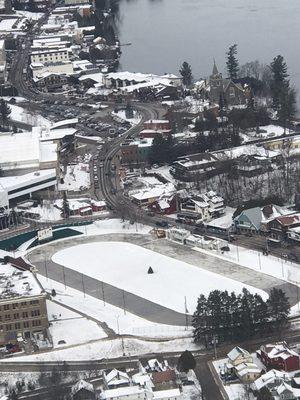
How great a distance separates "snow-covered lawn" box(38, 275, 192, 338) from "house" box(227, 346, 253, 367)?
98 cm

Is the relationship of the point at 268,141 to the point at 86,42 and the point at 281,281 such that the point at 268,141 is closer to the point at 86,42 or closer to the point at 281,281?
the point at 281,281

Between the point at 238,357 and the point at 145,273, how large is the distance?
330cm

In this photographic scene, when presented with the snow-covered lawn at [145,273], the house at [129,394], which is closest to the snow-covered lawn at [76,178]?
the snow-covered lawn at [145,273]

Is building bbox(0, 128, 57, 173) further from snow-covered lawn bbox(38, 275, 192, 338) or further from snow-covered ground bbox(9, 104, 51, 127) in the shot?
snow-covered lawn bbox(38, 275, 192, 338)

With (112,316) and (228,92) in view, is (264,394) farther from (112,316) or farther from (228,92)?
(228,92)

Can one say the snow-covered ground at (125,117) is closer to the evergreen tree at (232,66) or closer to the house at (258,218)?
the evergreen tree at (232,66)

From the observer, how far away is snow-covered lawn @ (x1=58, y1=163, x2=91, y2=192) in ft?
57.5

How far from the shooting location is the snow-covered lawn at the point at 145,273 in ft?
41.9

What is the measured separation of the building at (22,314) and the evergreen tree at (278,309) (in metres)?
2.67

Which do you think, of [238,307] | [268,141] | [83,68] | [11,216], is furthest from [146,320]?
[83,68]

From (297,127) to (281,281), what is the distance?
759 cm

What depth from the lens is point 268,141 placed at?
18.8 metres

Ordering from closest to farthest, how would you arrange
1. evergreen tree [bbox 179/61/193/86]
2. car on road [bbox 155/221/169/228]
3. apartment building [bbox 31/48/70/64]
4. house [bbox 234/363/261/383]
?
house [bbox 234/363/261/383]
car on road [bbox 155/221/169/228]
evergreen tree [bbox 179/61/193/86]
apartment building [bbox 31/48/70/64]

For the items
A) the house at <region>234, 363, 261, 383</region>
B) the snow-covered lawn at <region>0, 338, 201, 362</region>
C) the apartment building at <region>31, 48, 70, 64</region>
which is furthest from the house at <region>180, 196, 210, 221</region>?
the apartment building at <region>31, 48, 70, 64</region>
